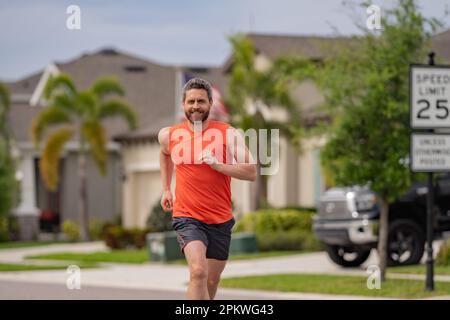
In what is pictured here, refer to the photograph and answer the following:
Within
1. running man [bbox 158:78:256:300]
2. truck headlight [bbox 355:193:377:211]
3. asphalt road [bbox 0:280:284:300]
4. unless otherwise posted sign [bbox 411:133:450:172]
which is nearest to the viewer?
running man [bbox 158:78:256:300]

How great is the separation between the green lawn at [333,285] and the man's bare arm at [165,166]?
6247mm

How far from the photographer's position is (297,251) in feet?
89.8

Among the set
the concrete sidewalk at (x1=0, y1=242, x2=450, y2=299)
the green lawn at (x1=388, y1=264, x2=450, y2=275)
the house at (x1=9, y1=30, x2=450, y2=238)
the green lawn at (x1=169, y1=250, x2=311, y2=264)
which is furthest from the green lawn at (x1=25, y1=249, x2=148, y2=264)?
the green lawn at (x1=388, y1=264, x2=450, y2=275)

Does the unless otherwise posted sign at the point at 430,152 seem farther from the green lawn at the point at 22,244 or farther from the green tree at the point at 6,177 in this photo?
the green tree at the point at 6,177

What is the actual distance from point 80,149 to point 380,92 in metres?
24.2

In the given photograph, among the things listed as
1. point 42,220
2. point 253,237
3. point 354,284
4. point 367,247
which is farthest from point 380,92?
point 42,220

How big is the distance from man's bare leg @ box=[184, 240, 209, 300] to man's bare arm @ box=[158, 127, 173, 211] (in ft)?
1.70

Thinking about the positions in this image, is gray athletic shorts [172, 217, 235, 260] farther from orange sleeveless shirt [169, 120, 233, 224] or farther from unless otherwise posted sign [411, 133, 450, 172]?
unless otherwise posted sign [411, 133, 450, 172]

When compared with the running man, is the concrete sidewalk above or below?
below

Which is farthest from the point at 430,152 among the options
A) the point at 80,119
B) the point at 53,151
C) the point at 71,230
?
the point at 80,119

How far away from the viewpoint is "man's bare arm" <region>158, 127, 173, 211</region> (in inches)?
377

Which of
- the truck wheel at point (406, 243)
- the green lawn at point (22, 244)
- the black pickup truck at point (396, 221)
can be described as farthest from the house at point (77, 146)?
the truck wheel at point (406, 243)

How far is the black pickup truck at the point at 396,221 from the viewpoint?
66.3ft
